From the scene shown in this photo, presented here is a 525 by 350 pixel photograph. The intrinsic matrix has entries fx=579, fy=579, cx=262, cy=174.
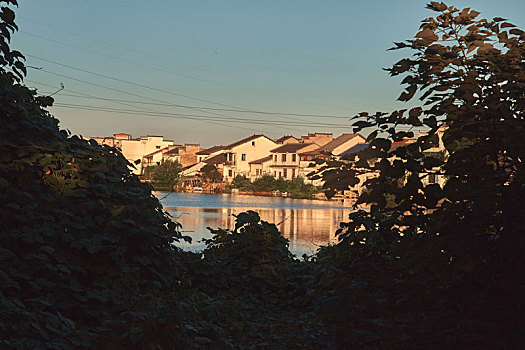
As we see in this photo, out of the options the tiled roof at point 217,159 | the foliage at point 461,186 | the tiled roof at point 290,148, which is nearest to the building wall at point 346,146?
the tiled roof at point 290,148

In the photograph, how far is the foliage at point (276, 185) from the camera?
267 feet

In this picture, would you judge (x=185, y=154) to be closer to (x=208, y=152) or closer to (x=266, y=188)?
(x=208, y=152)

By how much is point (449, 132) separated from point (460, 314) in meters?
1.46

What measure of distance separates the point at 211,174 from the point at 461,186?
92281mm

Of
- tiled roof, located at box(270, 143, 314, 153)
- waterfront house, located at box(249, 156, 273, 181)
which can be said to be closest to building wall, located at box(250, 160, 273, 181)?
waterfront house, located at box(249, 156, 273, 181)

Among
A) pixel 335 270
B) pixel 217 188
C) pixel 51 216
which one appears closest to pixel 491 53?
pixel 335 270

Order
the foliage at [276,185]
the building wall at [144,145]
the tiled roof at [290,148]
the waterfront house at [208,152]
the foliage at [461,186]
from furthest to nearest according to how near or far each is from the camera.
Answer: the building wall at [144,145] → the waterfront house at [208,152] → the tiled roof at [290,148] → the foliage at [276,185] → the foliage at [461,186]

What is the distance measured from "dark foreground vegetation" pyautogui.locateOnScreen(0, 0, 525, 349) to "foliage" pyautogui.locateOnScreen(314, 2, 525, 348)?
0.01 metres

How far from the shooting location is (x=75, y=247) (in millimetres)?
6367

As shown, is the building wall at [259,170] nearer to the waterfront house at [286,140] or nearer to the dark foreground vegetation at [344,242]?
the waterfront house at [286,140]

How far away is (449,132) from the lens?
459 centimetres

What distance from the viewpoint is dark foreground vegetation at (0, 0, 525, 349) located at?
14.0ft

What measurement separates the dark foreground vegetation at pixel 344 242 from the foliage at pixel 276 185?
72701 mm

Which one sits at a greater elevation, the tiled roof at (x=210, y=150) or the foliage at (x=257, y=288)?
the tiled roof at (x=210, y=150)
